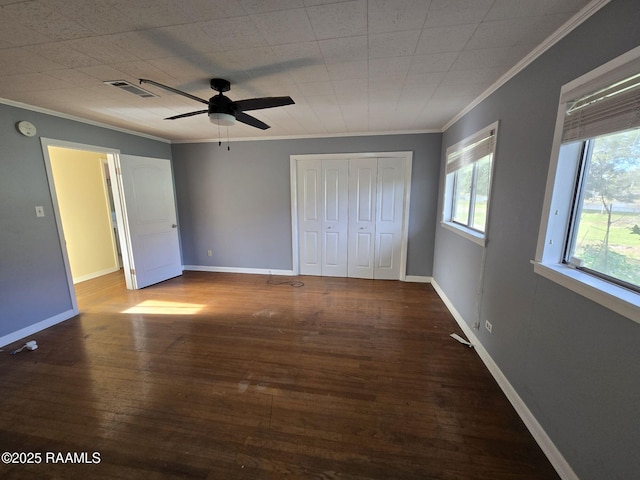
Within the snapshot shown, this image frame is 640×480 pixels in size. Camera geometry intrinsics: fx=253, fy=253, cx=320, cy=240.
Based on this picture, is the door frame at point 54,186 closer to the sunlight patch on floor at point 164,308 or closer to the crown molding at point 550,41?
the sunlight patch on floor at point 164,308

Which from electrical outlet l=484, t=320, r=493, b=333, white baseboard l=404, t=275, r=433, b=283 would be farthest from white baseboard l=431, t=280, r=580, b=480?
white baseboard l=404, t=275, r=433, b=283

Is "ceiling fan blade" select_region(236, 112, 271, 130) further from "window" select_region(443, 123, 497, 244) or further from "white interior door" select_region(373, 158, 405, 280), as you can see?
"white interior door" select_region(373, 158, 405, 280)

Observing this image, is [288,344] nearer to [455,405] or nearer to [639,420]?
[455,405]

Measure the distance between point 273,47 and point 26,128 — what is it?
2.96m

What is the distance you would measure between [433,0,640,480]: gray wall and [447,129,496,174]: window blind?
0.44 ft

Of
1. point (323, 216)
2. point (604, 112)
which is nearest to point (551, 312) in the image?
point (604, 112)

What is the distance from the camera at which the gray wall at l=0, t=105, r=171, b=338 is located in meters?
2.55

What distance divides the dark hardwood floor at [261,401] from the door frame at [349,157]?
4.45 feet

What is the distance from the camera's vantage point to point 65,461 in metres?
1.43

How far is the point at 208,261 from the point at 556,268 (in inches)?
198

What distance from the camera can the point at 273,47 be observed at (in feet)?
5.41

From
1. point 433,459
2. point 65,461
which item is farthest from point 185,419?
point 433,459

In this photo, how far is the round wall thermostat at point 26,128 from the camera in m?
2.62

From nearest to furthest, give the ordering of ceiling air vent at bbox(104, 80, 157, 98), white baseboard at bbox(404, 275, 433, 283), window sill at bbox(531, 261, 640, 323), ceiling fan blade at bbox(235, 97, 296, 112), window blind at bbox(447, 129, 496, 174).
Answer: window sill at bbox(531, 261, 640, 323) < ceiling fan blade at bbox(235, 97, 296, 112) < ceiling air vent at bbox(104, 80, 157, 98) < window blind at bbox(447, 129, 496, 174) < white baseboard at bbox(404, 275, 433, 283)
